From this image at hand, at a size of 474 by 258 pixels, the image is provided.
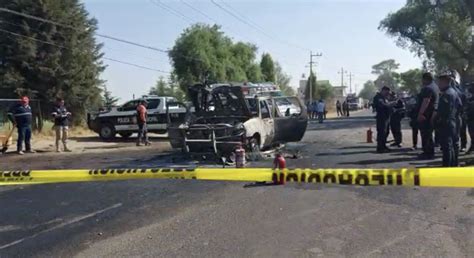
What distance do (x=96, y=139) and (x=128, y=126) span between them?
2.24 metres

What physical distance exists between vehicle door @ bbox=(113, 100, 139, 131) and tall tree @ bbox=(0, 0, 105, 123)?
27.8 feet

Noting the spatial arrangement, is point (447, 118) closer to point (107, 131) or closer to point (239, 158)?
point (239, 158)

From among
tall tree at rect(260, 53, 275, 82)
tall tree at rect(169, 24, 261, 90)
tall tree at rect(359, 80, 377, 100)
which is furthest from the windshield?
tall tree at rect(359, 80, 377, 100)

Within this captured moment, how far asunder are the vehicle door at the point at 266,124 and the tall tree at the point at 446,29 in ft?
119

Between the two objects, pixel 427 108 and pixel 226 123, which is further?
pixel 226 123

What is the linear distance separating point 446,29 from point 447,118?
139 feet

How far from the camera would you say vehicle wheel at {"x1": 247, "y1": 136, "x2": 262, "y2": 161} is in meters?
13.2

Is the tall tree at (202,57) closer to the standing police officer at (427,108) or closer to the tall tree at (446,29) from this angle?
the tall tree at (446,29)

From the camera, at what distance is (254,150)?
13.4 meters

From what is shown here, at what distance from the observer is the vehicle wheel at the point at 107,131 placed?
23.8m

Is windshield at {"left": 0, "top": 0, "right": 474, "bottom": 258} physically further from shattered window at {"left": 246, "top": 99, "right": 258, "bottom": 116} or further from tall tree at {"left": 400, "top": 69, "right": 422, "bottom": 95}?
tall tree at {"left": 400, "top": 69, "right": 422, "bottom": 95}

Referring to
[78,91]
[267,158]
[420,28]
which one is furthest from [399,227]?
[420,28]

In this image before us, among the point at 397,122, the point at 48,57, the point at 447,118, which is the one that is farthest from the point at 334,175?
the point at 48,57

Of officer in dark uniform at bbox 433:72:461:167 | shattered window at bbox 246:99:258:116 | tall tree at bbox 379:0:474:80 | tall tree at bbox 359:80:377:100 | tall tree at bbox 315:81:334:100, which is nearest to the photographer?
officer in dark uniform at bbox 433:72:461:167
